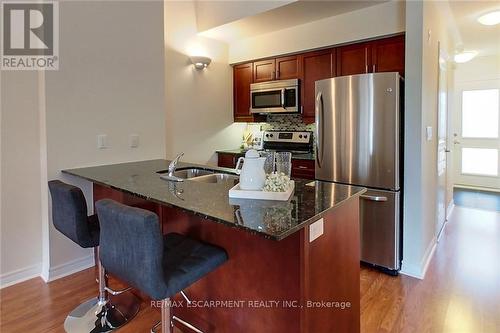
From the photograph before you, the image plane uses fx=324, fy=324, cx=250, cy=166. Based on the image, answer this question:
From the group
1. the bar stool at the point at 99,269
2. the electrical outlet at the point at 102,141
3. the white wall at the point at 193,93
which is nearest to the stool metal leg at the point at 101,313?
the bar stool at the point at 99,269

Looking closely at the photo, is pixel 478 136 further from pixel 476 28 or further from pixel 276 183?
pixel 276 183

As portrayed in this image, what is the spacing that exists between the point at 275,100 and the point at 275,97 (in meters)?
0.04

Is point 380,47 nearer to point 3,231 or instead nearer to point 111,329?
point 111,329

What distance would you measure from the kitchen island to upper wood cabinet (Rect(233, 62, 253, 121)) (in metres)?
2.65

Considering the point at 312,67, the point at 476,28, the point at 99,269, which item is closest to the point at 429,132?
the point at 312,67

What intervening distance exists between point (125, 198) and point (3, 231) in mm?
1069

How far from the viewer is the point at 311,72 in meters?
3.75

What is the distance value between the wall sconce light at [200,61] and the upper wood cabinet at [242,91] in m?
0.58

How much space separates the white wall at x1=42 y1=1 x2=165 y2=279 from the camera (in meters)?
2.55

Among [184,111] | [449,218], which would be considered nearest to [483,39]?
[449,218]

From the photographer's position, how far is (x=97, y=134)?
109 inches

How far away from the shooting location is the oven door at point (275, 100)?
3.90 meters

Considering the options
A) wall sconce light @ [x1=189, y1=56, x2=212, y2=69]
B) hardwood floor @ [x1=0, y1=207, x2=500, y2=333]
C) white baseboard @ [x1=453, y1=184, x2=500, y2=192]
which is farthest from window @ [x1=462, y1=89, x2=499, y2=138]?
wall sconce light @ [x1=189, y1=56, x2=212, y2=69]

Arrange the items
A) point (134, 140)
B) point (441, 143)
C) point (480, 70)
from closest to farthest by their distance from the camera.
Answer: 1. point (134, 140)
2. point (441, 143)
3. point (480, 70)
